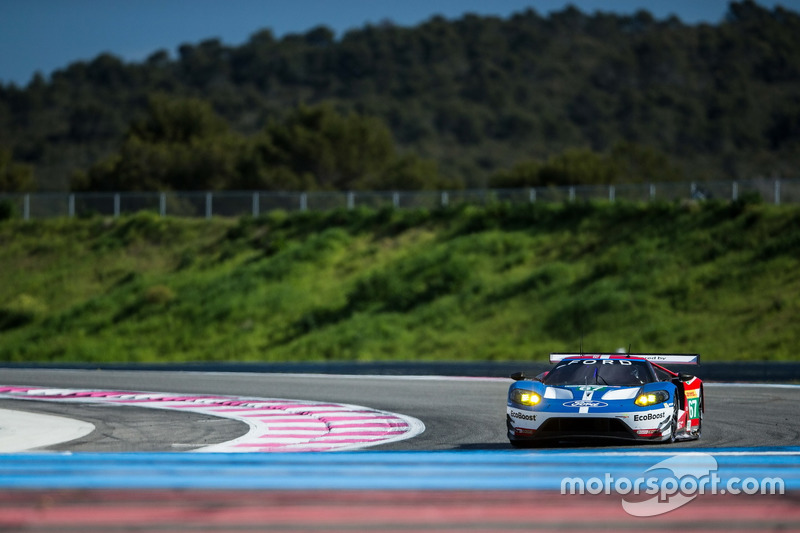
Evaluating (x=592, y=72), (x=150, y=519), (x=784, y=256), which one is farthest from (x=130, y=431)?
(x=592, y=72)

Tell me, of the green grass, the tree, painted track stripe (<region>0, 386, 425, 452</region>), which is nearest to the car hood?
painted track stripe (<region>0, 386, 425, 452</region>)

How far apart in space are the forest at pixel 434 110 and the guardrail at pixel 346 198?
17.2 m

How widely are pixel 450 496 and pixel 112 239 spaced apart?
50.9m

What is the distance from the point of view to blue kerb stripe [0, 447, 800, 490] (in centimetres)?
538

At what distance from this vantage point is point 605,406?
11648mm

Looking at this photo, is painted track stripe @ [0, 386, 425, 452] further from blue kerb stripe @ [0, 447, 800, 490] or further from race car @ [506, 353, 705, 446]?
blue kerb stripe @ [0, 447, 800, 490]

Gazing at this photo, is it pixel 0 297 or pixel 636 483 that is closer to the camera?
pixel 636 483

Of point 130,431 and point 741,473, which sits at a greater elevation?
point 741,473

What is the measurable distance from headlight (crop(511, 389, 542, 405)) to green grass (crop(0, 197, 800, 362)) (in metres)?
20.9

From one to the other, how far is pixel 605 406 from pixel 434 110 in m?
144

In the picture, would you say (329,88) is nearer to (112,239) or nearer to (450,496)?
(112,239)

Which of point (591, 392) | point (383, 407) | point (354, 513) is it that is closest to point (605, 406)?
point (591, 392)

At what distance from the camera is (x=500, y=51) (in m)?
181

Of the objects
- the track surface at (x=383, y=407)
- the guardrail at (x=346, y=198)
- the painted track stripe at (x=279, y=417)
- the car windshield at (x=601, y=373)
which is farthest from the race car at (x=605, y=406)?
the guardrail at (x=346, y=198)
